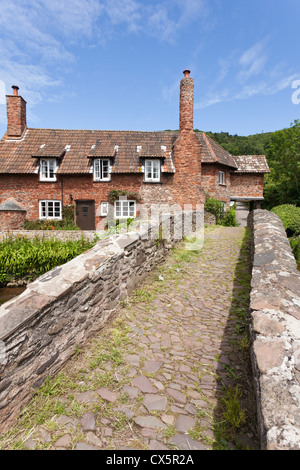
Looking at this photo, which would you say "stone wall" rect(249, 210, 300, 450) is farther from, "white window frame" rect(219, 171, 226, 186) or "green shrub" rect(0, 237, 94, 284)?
"white window frame" rect(219, 171, 226, 186)

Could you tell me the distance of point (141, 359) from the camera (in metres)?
3.38

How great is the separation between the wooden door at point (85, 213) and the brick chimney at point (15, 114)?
734 cm

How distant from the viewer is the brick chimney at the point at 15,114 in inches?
747

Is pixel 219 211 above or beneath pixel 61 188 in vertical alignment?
beneath

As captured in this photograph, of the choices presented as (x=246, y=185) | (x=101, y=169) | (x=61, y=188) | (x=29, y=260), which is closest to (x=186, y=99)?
(x=101, y=169)

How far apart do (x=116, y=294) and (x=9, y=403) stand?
2.28 m

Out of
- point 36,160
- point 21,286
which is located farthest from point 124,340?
point 36,160

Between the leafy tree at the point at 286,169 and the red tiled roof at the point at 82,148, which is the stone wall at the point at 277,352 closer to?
the red tiled roof at the point at 82,148

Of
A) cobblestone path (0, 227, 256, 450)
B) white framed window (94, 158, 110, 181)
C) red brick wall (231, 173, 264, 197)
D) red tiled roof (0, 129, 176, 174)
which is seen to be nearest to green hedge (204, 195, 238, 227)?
red tiled roof (0, 129, 176, 174)

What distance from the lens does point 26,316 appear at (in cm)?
266

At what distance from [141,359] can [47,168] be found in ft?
59.9

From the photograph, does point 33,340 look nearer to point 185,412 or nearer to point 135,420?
point 135,420

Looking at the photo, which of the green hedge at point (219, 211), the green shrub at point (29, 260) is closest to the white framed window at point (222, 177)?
the green hedge at point (219, 211)

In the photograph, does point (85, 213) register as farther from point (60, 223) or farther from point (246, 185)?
point (246, 185)
